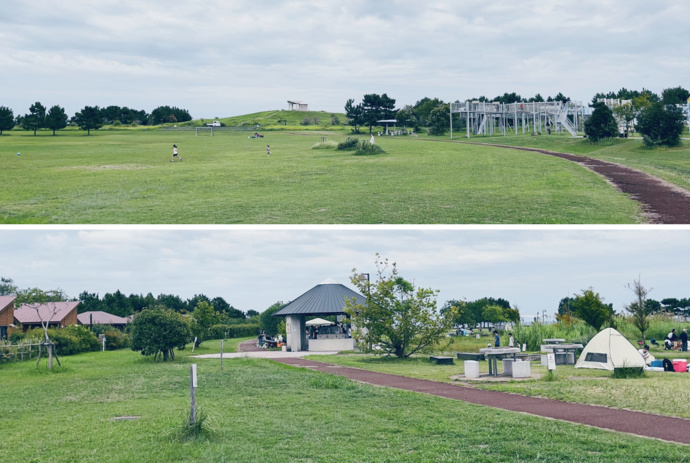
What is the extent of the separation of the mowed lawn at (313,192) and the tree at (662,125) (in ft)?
27.6

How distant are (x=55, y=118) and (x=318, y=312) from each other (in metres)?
56.3

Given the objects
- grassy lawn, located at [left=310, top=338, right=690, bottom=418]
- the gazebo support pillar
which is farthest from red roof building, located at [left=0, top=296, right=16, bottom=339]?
grassy lawn, located at [left=310, top=338, right=690, bottom=418]

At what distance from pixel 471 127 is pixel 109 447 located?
73383mm

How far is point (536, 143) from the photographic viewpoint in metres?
50.0

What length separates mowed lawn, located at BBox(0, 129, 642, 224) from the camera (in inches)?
797

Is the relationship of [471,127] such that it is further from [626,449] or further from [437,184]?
[626,449]

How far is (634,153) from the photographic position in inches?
1501

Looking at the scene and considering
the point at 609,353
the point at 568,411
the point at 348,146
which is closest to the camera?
the point at 568,411

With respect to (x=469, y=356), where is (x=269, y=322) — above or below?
below

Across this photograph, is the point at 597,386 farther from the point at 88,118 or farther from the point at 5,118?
the point at 88,118

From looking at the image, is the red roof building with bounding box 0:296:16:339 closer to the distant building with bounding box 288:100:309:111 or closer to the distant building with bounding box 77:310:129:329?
the distant building with bounding box 77:310:129:329

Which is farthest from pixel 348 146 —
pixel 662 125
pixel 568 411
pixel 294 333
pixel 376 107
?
pixel 376 107

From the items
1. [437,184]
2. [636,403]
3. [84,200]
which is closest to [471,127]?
[437,184]

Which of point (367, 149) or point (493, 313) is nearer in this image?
point (367, 149)
